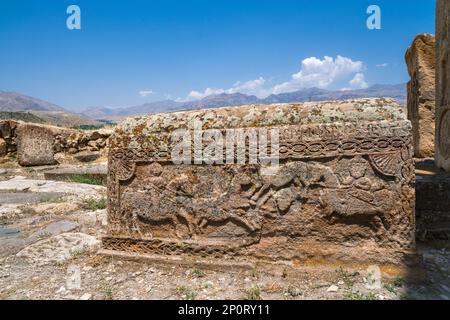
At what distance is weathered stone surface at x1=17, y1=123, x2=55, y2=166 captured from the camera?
10.6 metres

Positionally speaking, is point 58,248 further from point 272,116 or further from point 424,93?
point 424,93

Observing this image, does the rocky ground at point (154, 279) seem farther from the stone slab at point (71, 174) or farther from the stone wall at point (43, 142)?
the stone wall at point (43, 142)

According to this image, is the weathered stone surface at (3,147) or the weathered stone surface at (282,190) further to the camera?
the weathered stone surface at (3,147)

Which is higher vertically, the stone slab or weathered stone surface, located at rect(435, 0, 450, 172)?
weathered stone surface, located at rect(435, 0, 450, 172)

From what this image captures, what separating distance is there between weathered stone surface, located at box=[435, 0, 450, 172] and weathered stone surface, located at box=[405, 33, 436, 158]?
0.69m

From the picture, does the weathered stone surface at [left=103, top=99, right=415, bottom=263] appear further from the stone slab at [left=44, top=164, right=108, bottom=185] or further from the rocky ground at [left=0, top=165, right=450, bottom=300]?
the stone slab at [left=44, top=164, right=108, bottom=185]

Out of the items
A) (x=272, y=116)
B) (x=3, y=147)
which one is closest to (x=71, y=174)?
(x=3, y=147)

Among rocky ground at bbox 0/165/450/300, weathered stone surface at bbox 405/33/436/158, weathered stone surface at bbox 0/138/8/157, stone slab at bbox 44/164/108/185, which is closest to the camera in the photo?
rocky ground at bbox 0/165/450/300

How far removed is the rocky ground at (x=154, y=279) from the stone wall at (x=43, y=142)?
7.41 meters

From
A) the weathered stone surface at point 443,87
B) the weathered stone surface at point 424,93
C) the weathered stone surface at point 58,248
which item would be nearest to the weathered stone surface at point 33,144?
the weathered stone surface at point 58,248

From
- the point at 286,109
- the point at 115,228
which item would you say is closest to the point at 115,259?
the point at 115,228

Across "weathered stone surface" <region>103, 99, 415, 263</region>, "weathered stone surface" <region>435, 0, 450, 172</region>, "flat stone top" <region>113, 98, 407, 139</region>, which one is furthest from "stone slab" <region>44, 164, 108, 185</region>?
"weathered stone surface" <region>435, 0, 450, 172</region>

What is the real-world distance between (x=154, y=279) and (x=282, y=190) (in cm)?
140

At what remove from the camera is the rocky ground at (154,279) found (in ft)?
8.45
